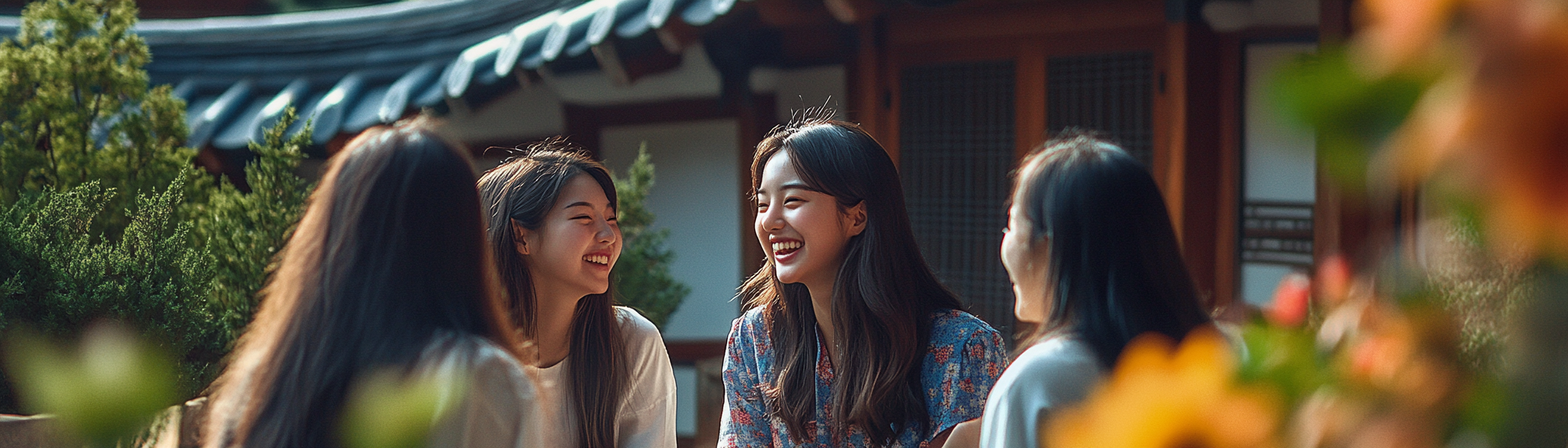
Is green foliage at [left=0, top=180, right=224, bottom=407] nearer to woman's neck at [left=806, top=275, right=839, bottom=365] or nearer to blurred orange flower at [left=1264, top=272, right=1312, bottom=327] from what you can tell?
woman's neck at [left=806, top=275, right=839, bottom=365]

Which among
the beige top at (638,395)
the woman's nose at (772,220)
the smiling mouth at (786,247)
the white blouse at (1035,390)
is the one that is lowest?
the beige top at (638,395)

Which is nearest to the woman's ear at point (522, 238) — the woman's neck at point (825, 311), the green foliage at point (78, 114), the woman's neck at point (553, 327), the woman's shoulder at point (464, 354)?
the woman's neck at point (553, 327)

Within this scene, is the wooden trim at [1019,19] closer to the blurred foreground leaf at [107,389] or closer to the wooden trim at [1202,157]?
the wooden trim at [1202,157]

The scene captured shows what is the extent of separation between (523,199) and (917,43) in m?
2.86

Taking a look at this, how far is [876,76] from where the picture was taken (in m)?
5.23

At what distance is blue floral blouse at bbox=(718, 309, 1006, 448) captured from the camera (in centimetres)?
232

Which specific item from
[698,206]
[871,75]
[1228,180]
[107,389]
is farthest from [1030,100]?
[107,389]

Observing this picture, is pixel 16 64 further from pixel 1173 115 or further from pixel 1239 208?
pixel 1239 208

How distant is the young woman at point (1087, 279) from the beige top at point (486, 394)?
600 millimetres

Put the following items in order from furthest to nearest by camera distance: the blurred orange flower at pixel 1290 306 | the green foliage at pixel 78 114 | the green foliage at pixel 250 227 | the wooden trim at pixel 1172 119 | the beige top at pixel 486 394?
the wooden trim at pixel 1172 119, the green foliage at pixel 78 114, the green foliage at pixel 250 227, the beige top at pixel 486 394, the blurred orange flower at pixel 1290 306

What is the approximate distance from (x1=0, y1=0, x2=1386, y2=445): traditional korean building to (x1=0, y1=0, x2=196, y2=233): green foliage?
4.25 ft

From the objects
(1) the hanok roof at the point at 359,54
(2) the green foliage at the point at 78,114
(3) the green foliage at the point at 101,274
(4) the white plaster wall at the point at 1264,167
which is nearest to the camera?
(3) the green foliage at the point at 101,274

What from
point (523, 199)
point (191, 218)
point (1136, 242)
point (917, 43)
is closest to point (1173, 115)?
point (917, 43)

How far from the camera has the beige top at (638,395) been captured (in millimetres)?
2695
